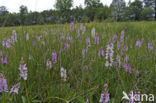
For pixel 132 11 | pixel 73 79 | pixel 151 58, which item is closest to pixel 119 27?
pixel 151 58

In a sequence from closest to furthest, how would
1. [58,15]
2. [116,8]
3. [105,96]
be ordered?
1. [105,96]
2. [58,15]
3. [116,8]

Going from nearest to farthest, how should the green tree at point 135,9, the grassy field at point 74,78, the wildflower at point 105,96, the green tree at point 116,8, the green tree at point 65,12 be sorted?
the wildflower at point 105,96, the grassy field at point 74,78, the green tree at point 65,12, the green tree at point 116,8, the green tree at point 135,9

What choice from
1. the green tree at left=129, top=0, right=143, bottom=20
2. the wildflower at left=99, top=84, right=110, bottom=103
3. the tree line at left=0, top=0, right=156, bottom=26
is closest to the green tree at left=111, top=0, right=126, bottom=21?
the tree line at left=0, top=0, right=156, bottom=26

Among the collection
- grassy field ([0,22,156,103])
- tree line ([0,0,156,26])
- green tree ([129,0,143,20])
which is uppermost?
green tree ([129,0,143,20])

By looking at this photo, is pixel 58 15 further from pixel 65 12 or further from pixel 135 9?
pixel 135 9

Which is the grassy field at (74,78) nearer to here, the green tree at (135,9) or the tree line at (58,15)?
the tree line at (58,15)

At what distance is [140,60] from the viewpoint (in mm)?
1880

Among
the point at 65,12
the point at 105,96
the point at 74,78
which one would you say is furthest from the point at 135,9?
the point at 105,96

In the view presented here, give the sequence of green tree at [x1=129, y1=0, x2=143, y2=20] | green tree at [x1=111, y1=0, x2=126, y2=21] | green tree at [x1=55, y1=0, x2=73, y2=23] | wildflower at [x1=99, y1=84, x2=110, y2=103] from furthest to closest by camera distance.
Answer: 1. green tree at [x1=129, y1=0, x2=143, y2=20]
2. green tree at [x1=111, y1=0, x2=126, y2=21]
3. green tree at [x1=55, y1=0, x2=73, y2=23]
4. wildflower at [x1=99, y1=84, x2=110, y2=103]

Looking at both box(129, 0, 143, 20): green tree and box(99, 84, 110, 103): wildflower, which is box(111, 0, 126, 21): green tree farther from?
box(129, 0, 143, 20): green tree

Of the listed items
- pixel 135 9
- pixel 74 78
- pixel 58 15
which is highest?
pixel 135 9

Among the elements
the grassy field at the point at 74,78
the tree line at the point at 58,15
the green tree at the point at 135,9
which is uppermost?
the green tree at the point at 135,9

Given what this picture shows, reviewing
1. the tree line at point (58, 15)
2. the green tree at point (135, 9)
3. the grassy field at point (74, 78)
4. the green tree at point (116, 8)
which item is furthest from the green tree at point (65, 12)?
the green tree at point (135, 9)

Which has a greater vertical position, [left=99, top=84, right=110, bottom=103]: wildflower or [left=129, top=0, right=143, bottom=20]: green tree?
[left=129, top=0, right=143, bottom=20]: green tree
